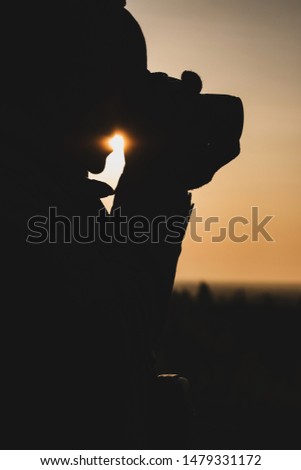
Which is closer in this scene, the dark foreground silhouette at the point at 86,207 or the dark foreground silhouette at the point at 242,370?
the dark foreground silhouette at the point at 86,207

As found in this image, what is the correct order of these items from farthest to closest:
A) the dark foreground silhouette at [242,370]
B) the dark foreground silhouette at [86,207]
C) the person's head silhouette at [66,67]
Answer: the dark foreground silhouette at [242,370] → the person's head silhouette at [66,67] → the dark foreground silhouette at [86,207]

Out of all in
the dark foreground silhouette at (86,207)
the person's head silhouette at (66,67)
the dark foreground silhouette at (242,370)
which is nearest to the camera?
the dark foreground silhouette at (86,207)

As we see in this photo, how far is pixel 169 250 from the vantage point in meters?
3.47

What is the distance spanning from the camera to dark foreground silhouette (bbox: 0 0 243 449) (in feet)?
9.58

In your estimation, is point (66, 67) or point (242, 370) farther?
point (242, 370)

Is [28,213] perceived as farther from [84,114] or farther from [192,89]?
[192,89]

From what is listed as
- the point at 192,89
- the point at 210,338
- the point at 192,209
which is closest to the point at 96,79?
the point at 192,89

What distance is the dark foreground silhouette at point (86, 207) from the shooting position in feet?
9.58

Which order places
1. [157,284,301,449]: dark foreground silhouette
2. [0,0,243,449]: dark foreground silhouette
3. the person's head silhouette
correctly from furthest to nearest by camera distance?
[157,284,301,449]: dark foreground silhouette, the person's head silhouette, [0,0,243,449]: dark foreground silhouette

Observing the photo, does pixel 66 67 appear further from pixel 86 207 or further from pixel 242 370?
pixel 242 370

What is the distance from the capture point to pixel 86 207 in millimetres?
3260

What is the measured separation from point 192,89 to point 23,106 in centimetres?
69

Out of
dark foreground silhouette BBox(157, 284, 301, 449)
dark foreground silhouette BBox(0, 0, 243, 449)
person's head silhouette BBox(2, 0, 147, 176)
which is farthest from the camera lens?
dark foreground silhouette BBox(157, 284, 301, 449)

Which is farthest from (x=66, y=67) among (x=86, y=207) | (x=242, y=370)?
(x=242, y=370)
